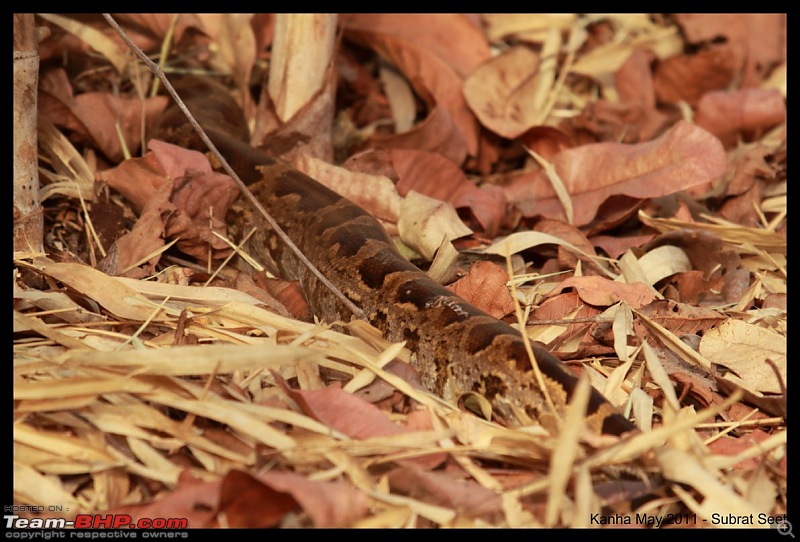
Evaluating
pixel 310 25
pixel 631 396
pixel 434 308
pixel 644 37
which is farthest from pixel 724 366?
pixel 644 37

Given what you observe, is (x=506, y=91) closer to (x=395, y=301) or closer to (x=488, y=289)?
(x=488, y=289)

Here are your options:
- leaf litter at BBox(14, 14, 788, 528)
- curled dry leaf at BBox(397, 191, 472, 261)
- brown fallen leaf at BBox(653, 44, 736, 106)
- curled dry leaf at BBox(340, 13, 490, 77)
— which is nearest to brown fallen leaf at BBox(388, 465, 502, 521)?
leaf litter at BBox(14, 14, 788, 528)

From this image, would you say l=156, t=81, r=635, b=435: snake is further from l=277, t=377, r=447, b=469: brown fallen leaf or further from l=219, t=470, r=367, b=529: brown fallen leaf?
l=219, t=470, r=367, b=529: brown fallen leaf

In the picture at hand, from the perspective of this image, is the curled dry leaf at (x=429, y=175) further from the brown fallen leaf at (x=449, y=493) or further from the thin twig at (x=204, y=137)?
the brown fallen leaf at (x=449, y=493)

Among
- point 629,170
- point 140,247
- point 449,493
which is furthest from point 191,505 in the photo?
point 629,170

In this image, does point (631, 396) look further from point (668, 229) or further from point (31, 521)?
point (31, 521)
